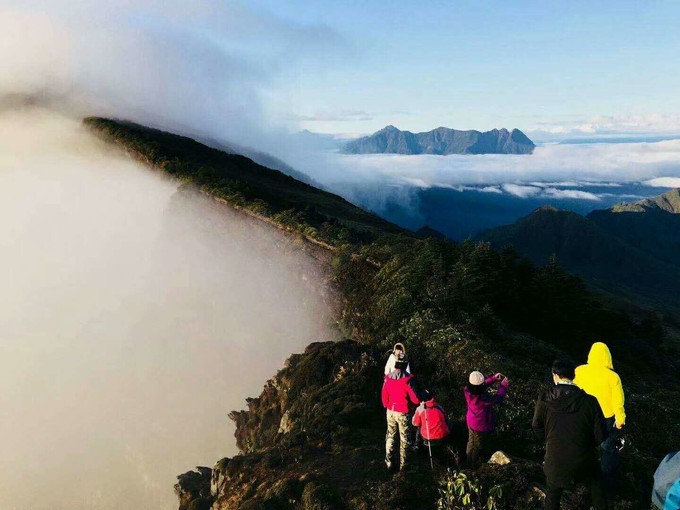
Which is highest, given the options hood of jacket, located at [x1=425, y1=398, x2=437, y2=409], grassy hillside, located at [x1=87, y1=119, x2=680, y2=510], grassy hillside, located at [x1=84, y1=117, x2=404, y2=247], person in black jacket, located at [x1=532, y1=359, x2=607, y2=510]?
grassy hillside, located at [x1=84, y1=117, x2=404, y2=247]

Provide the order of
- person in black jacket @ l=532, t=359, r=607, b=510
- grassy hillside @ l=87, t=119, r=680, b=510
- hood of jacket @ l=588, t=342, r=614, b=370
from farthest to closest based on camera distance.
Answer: grassy hillside @ l=87, t=119, r=680, b=510 < hood of jacket @ l=588, t=342, r=614, b=370 < person in black jacket @ l=532, t=359, r=607, b=510

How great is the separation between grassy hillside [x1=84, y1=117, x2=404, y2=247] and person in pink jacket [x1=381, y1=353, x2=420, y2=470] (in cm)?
1651

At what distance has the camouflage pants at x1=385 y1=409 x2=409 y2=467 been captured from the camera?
9148mm

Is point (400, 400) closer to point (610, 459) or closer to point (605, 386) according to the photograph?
point (605, 386)

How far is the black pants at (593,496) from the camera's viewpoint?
6598 millimetres

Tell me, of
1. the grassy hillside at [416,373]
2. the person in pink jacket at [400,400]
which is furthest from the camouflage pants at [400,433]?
the grassy hillside at [416,373]

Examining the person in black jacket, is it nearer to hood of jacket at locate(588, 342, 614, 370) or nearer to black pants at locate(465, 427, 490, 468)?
hood of jacket at locate(588, 342, 614, 370)

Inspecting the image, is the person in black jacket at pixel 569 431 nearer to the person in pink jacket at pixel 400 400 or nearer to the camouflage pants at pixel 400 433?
the person in pink jacket at pixel 400 400

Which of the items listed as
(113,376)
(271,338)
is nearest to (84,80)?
(113,376)

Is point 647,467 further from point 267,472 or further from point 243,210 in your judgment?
point 243,210

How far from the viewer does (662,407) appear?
12.8 m

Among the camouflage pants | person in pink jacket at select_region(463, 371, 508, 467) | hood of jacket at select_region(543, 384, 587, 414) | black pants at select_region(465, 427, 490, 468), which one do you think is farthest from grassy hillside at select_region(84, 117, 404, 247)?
hood of jacket at select_region(543, 384, 587, 414)

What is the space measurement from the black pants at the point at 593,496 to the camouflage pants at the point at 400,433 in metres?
2.97

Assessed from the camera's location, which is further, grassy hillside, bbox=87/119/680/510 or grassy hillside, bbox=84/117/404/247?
grassy hillside, bbox=84/117/404/247
